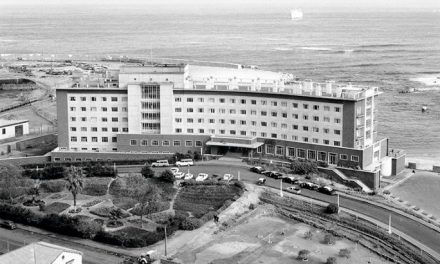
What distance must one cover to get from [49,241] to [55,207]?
29.0 feet

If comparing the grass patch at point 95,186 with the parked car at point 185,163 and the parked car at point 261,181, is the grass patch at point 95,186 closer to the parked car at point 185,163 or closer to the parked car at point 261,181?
the parked car at point 185,163

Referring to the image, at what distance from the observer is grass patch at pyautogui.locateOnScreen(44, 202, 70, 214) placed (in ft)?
225

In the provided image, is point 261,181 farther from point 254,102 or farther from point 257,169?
point 254,102

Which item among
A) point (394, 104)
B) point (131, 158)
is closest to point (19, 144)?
point (131, 158)

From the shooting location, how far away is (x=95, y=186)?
76.2 metres

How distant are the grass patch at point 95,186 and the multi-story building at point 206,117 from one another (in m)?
10.5

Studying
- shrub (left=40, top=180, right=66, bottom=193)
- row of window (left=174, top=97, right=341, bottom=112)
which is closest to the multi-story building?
row of window (left=174, top=97, right=341, bottom=112)

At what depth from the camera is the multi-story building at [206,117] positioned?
278 ft

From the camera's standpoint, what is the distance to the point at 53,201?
7188 cm

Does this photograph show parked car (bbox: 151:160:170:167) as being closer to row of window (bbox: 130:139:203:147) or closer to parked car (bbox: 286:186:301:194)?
row of window (bbox: 130:139:203:147)

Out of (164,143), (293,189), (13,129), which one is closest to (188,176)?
(293,189)

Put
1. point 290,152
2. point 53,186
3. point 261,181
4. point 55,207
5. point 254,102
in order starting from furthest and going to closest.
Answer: point 254,102 → point 290,152 → point 261,181 → point 53,186 → point 55,207

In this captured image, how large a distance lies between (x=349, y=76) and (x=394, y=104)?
1353 inches

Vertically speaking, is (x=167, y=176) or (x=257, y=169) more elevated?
(x=257, y=169)
